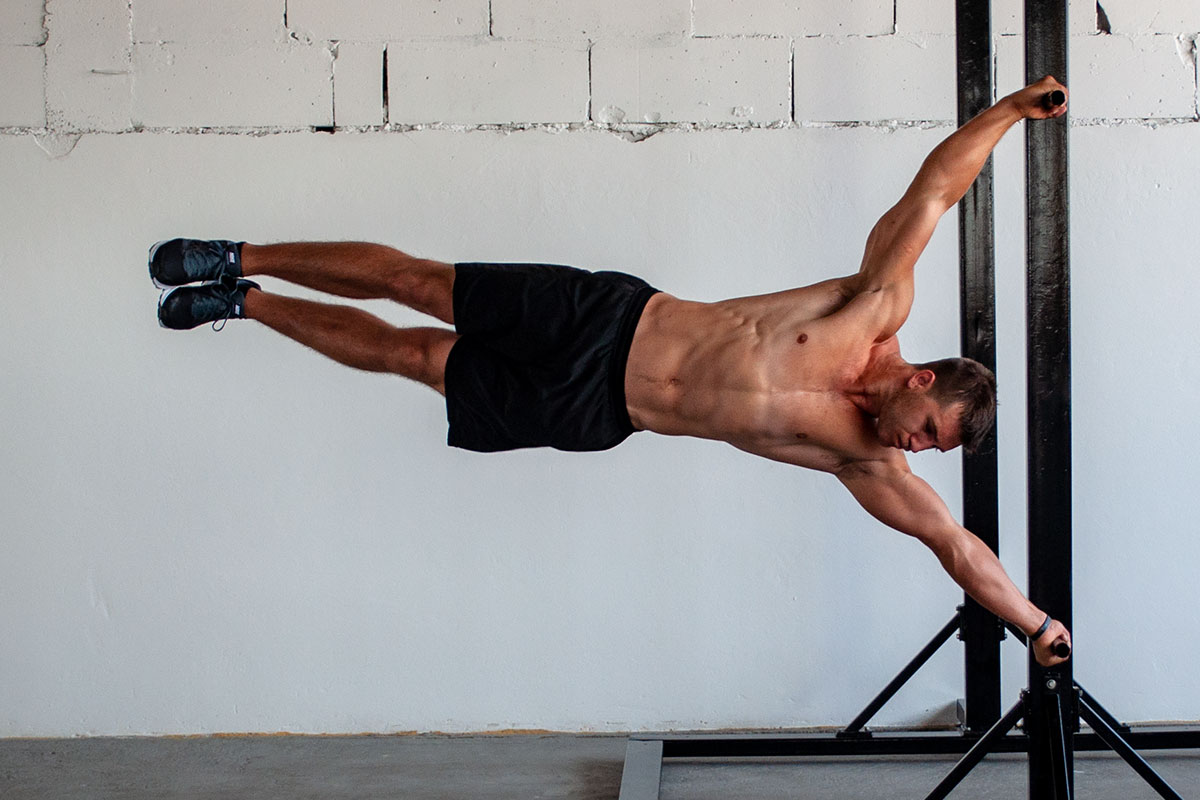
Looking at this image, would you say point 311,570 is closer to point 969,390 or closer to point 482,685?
point 482,685

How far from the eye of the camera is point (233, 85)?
13.7 feet

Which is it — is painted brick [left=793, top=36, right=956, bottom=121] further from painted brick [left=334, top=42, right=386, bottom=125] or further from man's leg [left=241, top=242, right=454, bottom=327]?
man's leg [left=241, top=242, right=454, bottom=327]

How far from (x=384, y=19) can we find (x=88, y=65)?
4.01 feet

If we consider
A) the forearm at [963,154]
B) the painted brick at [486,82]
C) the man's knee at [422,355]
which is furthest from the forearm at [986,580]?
the painted brick at [486,82]

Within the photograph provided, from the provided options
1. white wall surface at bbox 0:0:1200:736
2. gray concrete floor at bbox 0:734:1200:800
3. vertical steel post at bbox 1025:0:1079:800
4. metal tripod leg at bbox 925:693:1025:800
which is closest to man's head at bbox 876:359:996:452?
vertical steel post at bbox 1025:0:1079:800

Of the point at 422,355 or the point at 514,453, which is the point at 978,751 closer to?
the point at 422,355

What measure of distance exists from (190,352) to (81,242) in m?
0.63

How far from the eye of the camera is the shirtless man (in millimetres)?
2822

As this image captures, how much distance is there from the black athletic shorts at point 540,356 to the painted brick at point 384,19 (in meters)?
1.70

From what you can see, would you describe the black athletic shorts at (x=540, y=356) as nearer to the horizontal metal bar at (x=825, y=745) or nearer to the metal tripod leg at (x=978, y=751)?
the metal tripod leg at (x=978, y=751)

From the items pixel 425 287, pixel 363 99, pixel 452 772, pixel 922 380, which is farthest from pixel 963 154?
pixel 452 772

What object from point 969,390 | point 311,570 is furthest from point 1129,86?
point 311,570

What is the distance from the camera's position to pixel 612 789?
12.4 feet

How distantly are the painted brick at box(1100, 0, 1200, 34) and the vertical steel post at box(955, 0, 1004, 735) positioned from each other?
44.6 inches
